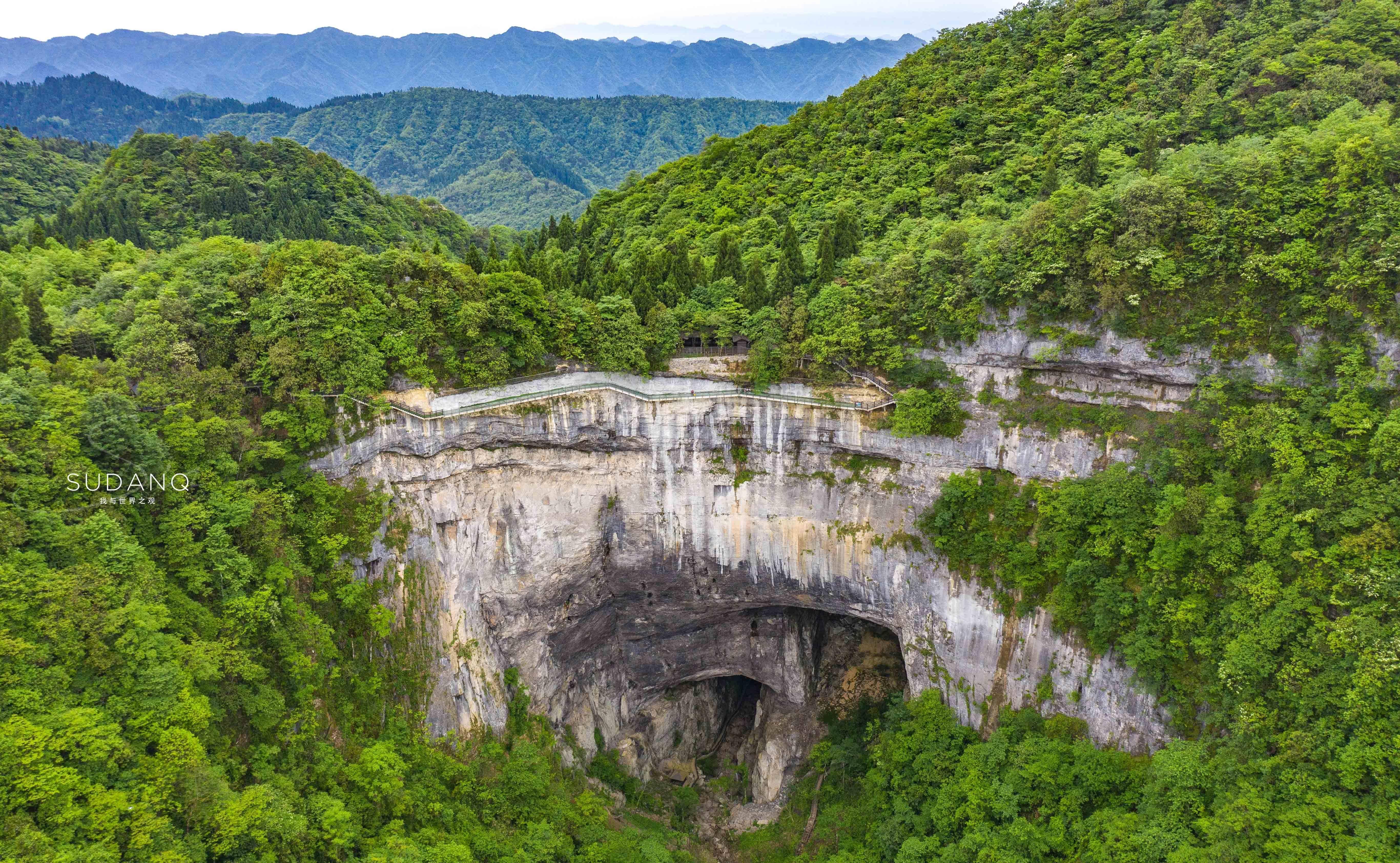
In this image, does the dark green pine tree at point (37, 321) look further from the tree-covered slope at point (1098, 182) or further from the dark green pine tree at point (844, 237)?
the dark green pine tree at point (844, 237)

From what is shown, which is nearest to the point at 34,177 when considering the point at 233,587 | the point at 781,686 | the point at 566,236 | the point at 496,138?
the point at 566,236

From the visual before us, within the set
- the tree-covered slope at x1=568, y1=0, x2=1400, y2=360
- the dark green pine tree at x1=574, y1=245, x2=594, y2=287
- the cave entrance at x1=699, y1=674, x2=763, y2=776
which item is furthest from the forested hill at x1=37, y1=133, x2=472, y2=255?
the cave entrance at x1=699, y1=674, x2=763, y2=776

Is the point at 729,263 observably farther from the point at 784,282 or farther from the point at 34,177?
the point at 34,177

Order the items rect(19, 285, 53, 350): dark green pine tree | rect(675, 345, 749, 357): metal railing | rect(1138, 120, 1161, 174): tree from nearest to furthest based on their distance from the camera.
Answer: rect(19, 285, 53, 350): dark green pine tree < rect(1138, 120, 1161, 174): tree < rect(675, 345, 749, 357): metal railing

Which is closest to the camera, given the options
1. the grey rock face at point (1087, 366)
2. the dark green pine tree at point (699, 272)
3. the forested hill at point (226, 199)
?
the grey rock face at point (1087, 366)

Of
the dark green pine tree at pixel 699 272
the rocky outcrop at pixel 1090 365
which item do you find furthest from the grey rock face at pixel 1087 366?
the dark green pine tree at pixel 699 272

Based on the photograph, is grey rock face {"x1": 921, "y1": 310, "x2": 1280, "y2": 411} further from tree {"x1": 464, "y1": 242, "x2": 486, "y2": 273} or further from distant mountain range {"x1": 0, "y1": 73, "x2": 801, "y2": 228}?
distant mountain range {"x1": 0, "y1": 73, "x2": 801, "y2": 228}

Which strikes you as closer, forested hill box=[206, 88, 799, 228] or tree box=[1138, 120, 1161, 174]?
tree box=[1138, 120, 1161, 174]
